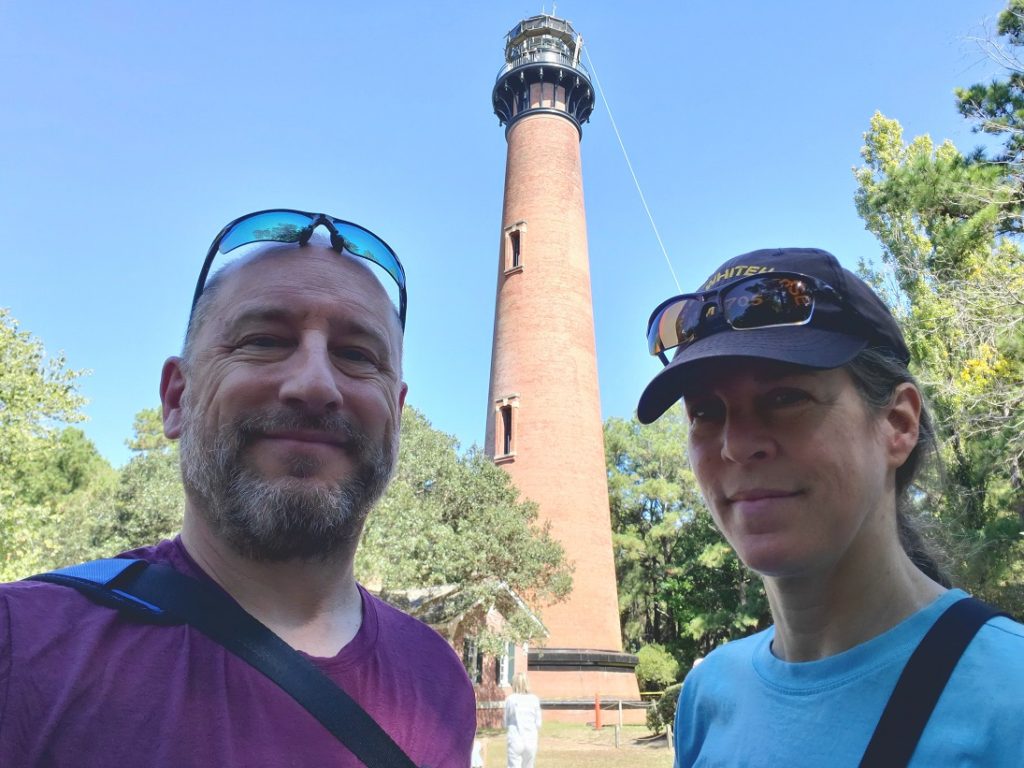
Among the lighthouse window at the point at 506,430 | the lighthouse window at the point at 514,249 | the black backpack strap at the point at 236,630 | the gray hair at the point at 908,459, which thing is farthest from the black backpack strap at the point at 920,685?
the lighthouse window at the point at 514,249

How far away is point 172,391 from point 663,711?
18238 mm

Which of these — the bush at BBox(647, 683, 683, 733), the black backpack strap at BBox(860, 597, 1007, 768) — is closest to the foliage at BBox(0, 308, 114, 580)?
the bush at BBox(647, 683, 683, 733)

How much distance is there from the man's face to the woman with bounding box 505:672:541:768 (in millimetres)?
9399

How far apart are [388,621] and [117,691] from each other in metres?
0.80

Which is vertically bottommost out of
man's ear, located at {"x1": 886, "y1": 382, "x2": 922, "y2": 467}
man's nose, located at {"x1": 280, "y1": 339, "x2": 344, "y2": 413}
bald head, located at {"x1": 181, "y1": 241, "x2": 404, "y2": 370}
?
man's ear, located at {"x1": 886, "y1": 382, "x2": 922, "y2": 467}

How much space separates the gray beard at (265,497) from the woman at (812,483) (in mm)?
815

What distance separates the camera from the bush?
58.1 feet

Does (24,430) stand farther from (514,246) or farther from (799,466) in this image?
(799,466)

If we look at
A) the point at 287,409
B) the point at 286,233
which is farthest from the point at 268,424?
the point at 286,233

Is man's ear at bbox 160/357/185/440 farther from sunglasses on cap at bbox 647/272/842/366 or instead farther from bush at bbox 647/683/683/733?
bush at bbox 647/683/683/733

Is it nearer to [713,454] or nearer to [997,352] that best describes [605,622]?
[997,352]

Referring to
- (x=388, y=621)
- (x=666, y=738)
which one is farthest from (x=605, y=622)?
(x=388, y=621)

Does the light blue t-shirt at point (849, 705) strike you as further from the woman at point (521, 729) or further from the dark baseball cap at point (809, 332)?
the woman at point (521, 729)

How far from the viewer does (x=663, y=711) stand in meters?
18.0
